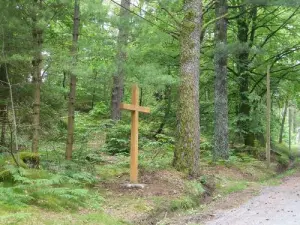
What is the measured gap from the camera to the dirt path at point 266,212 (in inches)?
223

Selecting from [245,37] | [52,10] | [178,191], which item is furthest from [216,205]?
[245,37]

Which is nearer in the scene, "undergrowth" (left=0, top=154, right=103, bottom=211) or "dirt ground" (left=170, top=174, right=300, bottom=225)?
"undergrowth" (left=0, top=154, right=103, bottom=211)

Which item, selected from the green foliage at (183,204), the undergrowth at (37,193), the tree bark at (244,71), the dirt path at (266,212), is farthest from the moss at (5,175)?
the tree bark at (244,71)

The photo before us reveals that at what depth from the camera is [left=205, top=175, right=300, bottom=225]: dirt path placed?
18.6 ft

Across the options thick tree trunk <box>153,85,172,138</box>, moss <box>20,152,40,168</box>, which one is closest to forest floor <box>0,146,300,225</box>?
moss <box>20,152,40,168</box>

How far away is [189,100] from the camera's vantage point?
9055 millimetres

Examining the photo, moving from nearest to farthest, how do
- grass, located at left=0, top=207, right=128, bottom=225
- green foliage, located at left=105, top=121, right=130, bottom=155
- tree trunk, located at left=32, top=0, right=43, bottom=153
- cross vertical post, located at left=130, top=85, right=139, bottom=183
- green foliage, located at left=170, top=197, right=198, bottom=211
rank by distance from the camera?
grass, located at left=0, top=207, right=128, bottom=225 < green foliage, located at left=170, top=197, right=198, bottom=211 < tree trunk, located at left=32, top=0, right=43, bottom=153 < cross vertical post, located at left=130, top=85, right=139, bottom=183 < green foliage, located at left=105, top=121, right=130, bottom=155

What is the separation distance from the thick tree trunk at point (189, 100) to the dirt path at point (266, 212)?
6.58ft

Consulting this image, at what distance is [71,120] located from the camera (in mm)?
8469

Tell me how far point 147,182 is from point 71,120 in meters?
2.46

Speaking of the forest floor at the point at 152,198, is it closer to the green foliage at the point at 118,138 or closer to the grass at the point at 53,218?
the grass at the point at 53,218

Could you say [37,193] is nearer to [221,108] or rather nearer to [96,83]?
[96,83]

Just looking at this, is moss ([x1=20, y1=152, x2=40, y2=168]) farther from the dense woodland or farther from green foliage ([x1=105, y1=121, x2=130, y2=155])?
green foliage ([x1=105, y1=121, x2=130, y2=155])

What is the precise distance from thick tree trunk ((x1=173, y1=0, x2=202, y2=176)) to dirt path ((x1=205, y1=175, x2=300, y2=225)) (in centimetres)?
201
